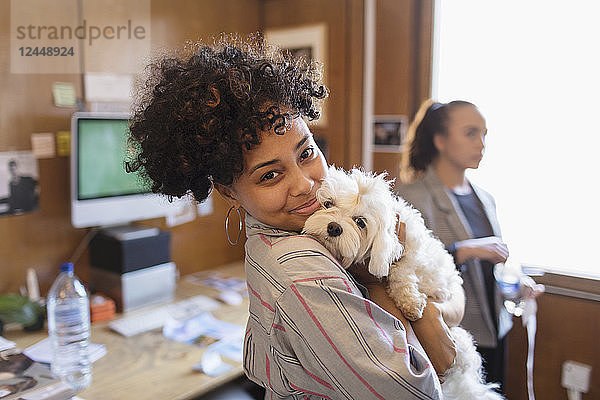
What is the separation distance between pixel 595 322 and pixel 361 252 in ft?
5.27

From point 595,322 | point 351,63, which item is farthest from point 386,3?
point 595,322

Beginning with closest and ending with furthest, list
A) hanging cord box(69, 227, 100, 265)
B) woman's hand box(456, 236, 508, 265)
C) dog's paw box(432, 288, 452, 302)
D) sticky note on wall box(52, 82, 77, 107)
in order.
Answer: dog's paw box(432, 288, 452, 302) → woman's hand box(456, 236, 508, 265) → sticky note on wall box(52, 82, 77, 107) → hanging cord box(69, 227, 100, 265)

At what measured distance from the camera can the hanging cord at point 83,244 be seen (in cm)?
231

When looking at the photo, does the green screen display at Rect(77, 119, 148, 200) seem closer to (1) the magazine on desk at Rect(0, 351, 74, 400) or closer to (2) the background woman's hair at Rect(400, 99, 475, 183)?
(1) the magazine on desk at Rect(0, 351, 74, 400)

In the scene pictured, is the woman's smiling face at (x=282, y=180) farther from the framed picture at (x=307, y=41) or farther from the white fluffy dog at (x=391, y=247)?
the framed picture at (x=307, y=41)

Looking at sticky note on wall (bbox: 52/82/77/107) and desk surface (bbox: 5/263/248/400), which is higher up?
sticky note on wall (bbox: 52/82/77/107)

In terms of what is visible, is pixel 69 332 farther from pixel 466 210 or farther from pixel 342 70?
pixel 342 70

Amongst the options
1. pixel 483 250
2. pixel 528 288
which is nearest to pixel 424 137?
pixel 483 250

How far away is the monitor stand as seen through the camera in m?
2.24

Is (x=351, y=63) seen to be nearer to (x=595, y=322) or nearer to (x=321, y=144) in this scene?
(x=321, y=144)

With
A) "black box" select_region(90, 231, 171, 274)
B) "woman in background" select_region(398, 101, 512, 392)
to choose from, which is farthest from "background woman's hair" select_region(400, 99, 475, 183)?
"black box" select_region(90, 231, 171, 274)

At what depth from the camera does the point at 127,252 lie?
7.25ft

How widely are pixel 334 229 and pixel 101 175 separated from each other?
1.58 metres

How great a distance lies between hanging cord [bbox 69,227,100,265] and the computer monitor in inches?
3.0
